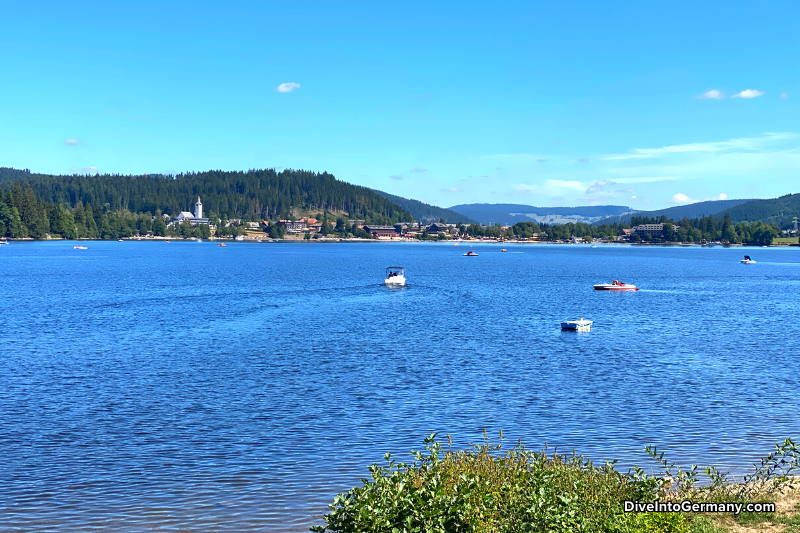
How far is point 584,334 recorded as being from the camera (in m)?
58.7

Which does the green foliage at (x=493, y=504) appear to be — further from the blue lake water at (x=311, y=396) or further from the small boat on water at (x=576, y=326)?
the small boat on water at (x=576, y=326)

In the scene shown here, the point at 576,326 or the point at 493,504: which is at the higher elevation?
the point at 493,504

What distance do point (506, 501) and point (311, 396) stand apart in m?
19.4

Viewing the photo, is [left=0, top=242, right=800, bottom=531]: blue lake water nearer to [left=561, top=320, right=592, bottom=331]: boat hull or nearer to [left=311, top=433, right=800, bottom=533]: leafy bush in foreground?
[left=561, top=320, right=592, bottom=331]: boat hull

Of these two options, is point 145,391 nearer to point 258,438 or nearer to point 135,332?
point 258,438

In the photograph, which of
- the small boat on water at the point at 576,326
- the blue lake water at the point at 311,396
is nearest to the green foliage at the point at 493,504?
the blue lake water at the point at 311,396

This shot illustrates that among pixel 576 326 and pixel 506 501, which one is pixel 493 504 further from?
pixel 576 326

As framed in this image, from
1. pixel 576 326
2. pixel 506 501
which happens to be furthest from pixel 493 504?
pixel 576 326

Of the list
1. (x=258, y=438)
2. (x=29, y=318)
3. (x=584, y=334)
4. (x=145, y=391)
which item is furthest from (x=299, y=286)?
(x=258, y=438)

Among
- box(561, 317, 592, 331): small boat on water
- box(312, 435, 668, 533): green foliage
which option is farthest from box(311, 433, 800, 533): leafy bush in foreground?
box(561, 317, 592, 331): small boat on water

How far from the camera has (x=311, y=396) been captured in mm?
34312

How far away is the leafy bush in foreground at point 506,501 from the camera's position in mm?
14352

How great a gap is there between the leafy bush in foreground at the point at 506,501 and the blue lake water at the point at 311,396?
4762 millimetres

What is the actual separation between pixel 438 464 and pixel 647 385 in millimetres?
23422
